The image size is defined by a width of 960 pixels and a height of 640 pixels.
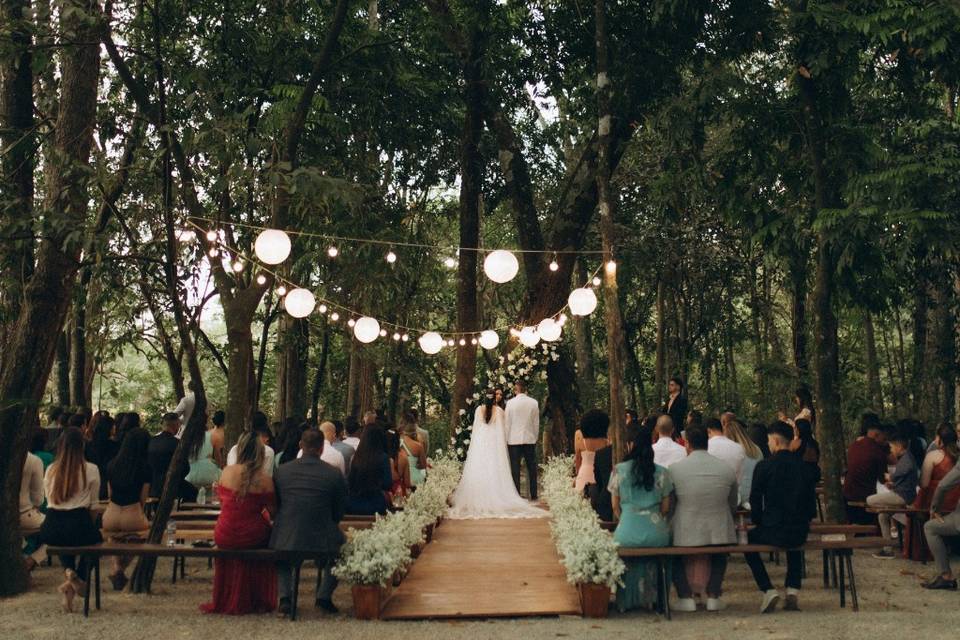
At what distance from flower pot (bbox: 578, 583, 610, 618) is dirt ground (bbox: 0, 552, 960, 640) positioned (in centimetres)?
12

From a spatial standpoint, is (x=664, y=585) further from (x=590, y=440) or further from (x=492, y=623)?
(x=590, y=440)

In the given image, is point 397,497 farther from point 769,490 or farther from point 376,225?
point 376,225

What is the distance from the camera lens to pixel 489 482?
15.5 metres

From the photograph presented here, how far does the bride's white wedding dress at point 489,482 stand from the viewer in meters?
15.2

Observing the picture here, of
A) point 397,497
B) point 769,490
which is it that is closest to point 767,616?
point 769,490

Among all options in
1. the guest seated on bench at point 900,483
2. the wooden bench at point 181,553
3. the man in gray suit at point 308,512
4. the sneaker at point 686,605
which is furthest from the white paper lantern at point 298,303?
the guest seated on bench at point 900,483

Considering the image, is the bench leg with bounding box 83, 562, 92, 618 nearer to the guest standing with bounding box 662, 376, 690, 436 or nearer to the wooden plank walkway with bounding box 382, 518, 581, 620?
the wooden plank walkway with bounding box 382, 518, 581, 620

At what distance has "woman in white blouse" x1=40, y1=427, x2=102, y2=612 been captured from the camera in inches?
325

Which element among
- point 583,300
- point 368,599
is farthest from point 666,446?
point 583,300

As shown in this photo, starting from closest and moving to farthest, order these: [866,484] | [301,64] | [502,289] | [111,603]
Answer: [111,603] → [866,484] → [301,64] → [502,289]

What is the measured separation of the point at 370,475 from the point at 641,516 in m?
3.09

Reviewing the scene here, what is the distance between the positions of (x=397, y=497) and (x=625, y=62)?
8239mm

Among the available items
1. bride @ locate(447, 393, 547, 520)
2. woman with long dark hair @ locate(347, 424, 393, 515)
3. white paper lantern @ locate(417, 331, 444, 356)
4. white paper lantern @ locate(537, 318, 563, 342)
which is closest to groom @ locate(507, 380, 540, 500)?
bride @ locate(447, 393, 547, 520)

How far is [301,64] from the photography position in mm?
14422
